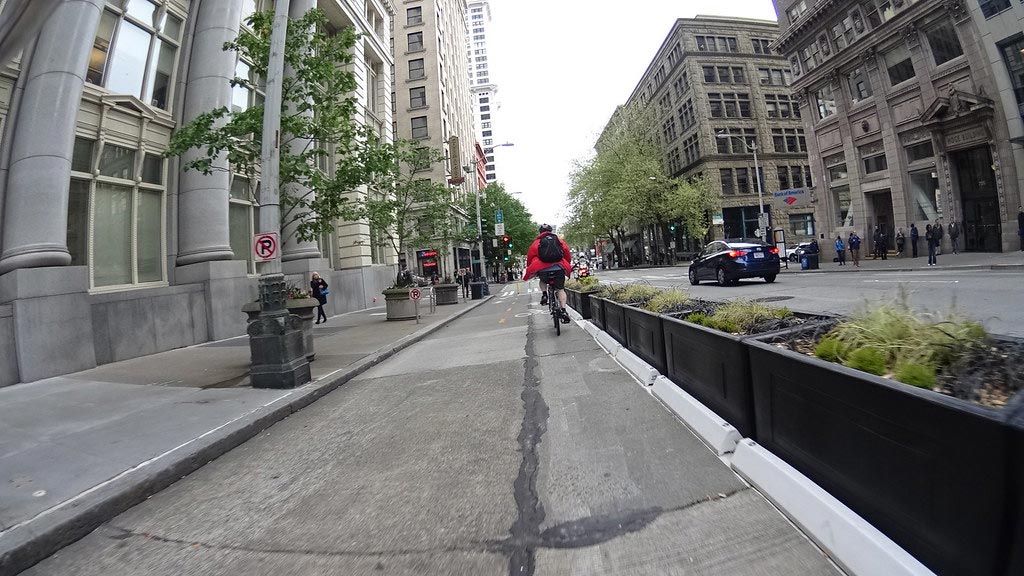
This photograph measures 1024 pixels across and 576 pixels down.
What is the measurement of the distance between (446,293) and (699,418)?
22582 millimetres

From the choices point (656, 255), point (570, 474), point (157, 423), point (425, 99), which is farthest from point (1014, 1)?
point (656, 255)

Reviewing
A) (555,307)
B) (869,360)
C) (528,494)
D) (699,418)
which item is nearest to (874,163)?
(555,307)

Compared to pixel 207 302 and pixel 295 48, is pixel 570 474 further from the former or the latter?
pixel 207 302

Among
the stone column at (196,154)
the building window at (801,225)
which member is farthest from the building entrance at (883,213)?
the stone column at (196,154)

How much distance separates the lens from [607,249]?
84438 millimetres

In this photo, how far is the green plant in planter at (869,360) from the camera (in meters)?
2.42

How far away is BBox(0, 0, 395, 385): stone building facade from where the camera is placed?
888 centimetres

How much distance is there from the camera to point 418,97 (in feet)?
153

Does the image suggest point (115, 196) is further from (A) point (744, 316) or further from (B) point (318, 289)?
(A) point (744, 316)

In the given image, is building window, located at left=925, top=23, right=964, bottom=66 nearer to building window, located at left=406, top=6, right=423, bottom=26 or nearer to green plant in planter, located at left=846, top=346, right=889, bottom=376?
green plant in planter, located at left=846, top=346, right=889, bottom=376

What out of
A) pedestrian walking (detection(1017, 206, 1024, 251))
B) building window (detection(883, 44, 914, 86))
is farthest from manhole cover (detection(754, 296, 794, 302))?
building window (detection(883, 44, 914, 86))

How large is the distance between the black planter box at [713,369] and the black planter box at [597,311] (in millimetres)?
4132

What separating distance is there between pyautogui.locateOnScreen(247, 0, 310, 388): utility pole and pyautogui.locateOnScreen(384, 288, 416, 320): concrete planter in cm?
893

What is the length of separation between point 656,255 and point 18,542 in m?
62.1
